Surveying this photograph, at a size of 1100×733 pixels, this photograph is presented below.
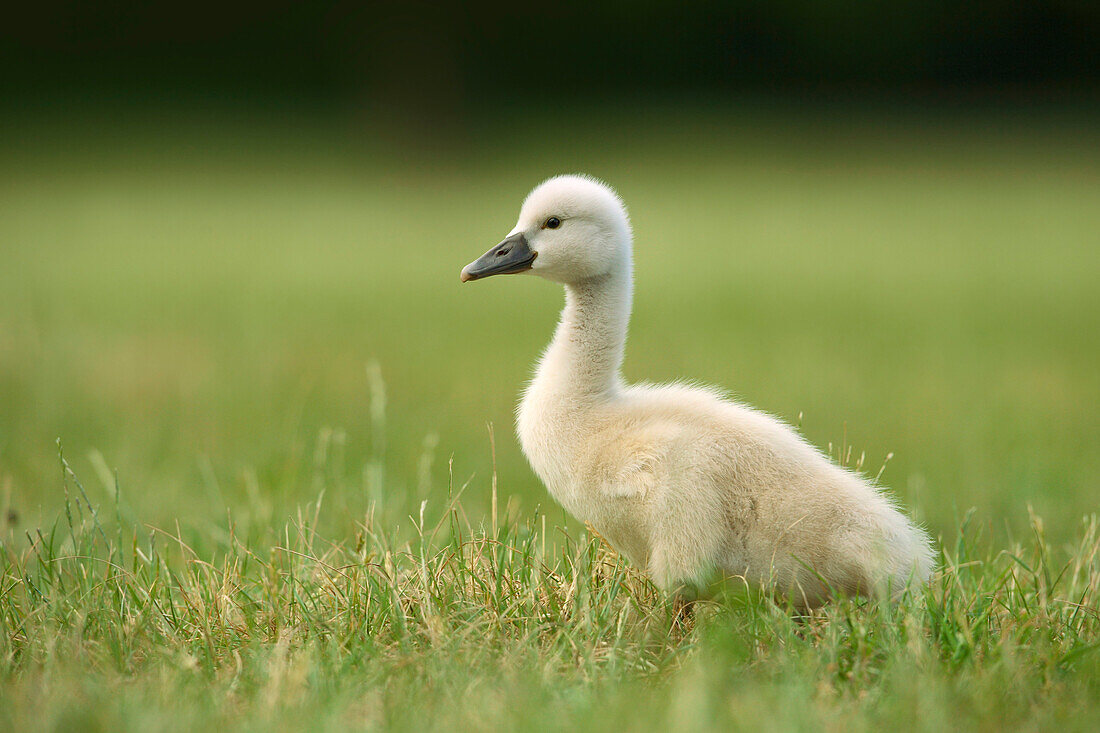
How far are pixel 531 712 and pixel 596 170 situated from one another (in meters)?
24.1

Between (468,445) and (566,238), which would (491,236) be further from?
(566,238)

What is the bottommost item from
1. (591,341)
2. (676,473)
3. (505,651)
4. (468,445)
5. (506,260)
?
(468,445)

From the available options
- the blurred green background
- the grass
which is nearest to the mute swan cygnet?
the grass

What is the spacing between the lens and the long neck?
420 centimetres

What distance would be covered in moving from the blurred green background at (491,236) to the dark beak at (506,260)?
124 centimetres

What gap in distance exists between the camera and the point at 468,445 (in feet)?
26.0

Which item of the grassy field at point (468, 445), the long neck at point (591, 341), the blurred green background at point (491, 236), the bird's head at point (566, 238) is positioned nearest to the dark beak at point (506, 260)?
the bird's head at point (566, 238)

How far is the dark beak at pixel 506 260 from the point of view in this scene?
4328 mm

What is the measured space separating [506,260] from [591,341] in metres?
0.43

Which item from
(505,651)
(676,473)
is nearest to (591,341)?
(676,473)

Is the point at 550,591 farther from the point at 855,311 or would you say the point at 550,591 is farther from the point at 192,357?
the point at 855,311

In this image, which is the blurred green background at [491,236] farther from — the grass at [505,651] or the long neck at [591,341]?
the grass at [505,651]

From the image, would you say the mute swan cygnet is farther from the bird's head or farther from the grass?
the grass

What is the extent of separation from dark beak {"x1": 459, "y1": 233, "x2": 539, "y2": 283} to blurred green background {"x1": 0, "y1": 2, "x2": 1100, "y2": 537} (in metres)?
1.24
